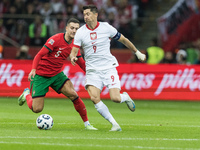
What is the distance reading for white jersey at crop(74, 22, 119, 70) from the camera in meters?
10.4

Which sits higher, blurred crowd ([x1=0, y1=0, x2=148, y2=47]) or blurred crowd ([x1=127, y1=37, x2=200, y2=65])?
blurred crowd ([x1=0, y1=0, x2=148, y2=47])

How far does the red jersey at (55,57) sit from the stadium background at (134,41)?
8801 mm

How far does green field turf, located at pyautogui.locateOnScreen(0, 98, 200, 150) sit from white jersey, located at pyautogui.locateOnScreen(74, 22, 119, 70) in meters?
1.32

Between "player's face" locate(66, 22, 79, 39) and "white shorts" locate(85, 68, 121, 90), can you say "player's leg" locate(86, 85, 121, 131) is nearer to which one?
"white shorts" locate(85, 68, 121, 90)

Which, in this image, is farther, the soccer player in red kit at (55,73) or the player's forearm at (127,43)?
the soccer player in red kit at (55,73)

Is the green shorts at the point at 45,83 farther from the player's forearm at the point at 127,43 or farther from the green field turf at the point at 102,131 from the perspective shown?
the player's forearm at the point at 127,43

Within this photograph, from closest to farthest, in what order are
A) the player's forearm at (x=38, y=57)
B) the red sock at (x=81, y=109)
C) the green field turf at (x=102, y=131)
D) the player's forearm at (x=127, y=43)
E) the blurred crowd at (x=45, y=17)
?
1. the green field turf at (x=102, y=131)
2. the player's forearm at (x=127, y=43)
3. the player's forearm at (x=38, y=57)
4. the red sock at (x=81, y=109)
5. the blurred crowd at (x=45, y=17)

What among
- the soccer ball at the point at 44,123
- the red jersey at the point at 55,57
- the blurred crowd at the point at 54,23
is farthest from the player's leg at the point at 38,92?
the blurred crowd at the point at 54,23

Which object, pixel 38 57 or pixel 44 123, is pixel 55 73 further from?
pixel 44 123

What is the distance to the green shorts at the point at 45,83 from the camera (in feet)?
36.8

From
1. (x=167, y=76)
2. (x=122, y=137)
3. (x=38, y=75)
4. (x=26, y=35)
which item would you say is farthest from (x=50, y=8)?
(x=122, y=137)

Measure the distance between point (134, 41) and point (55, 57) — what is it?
12.9 meters

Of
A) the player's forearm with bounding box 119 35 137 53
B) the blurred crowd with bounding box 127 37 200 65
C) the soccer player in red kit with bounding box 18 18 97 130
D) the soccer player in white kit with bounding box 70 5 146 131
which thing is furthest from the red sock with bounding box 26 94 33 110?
the blurred crowd with bounding box 127 37 200 65

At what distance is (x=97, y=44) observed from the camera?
10477 millimetres
